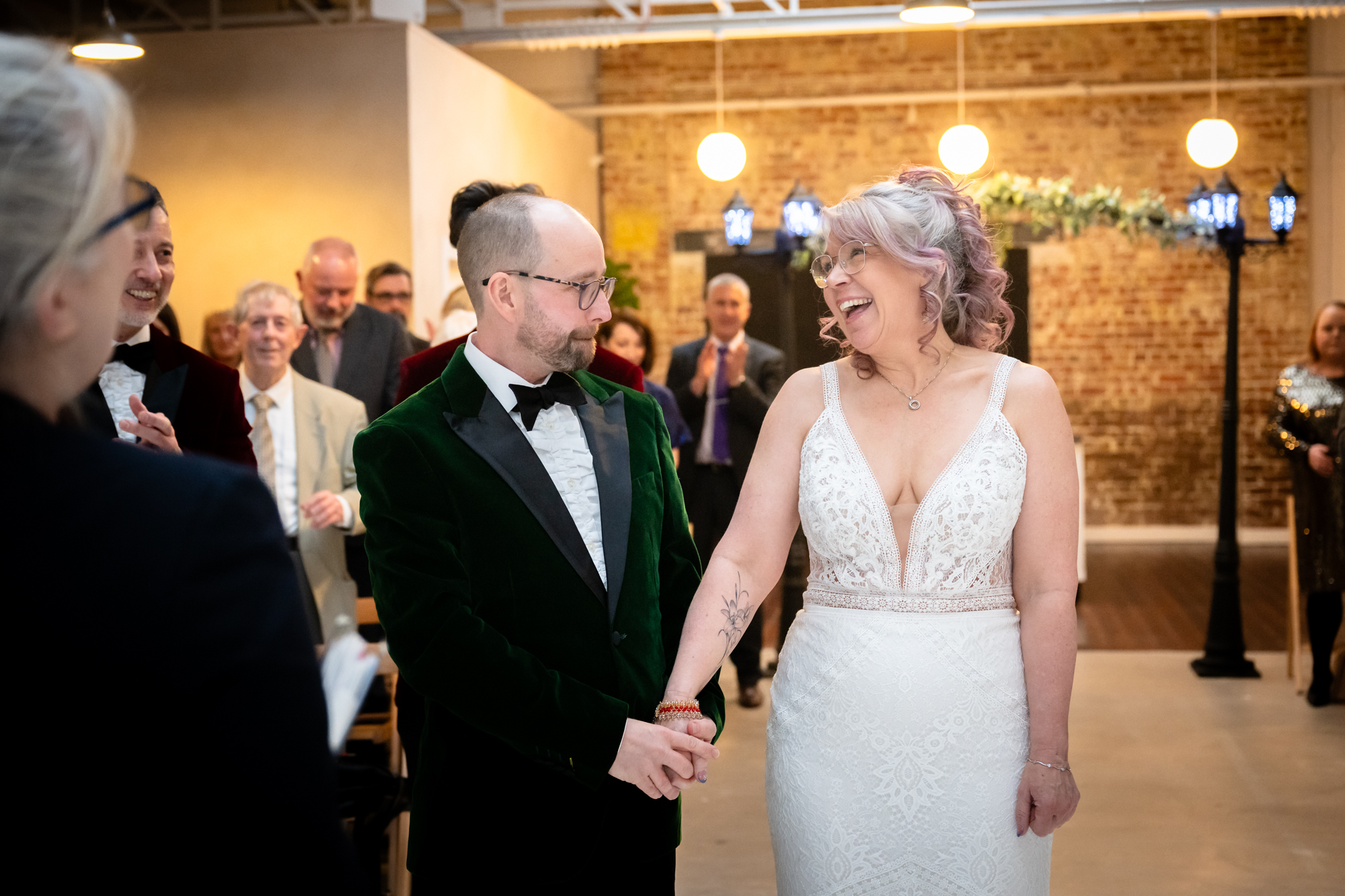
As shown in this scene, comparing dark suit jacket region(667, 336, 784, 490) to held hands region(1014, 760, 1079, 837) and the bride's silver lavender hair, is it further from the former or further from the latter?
held hands region(1014, 760, 1079, 837)

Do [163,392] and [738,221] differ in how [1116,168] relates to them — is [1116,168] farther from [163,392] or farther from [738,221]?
[163,392]

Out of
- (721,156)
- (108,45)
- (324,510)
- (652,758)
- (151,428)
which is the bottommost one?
(652,758)

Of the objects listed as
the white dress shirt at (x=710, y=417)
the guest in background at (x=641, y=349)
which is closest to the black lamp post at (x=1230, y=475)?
the white dress shirt at (x=710, y=417)

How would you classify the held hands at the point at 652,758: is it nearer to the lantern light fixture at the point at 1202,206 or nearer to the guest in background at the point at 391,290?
the guest in background at the point at 391,290

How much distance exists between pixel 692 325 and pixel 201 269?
17.3ft

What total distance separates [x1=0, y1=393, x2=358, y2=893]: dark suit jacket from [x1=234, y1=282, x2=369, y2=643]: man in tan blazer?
3.22 meters

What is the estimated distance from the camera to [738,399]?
5.88 m

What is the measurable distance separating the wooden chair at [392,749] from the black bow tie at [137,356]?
3.76 feet

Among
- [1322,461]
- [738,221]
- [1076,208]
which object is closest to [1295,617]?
[1322,461]

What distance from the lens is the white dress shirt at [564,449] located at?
1947 mm

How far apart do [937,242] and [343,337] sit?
3294mm

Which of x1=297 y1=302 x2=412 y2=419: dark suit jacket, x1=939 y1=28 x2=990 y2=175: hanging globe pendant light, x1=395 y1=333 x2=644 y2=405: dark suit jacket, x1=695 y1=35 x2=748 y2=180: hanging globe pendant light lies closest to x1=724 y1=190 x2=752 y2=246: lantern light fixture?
x1=695 y1=35 x2=748 y2=180: hanging globe pendant light

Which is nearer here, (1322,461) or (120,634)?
(120,634)

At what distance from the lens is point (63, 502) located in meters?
0.80
